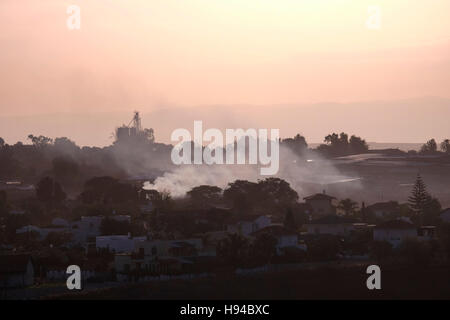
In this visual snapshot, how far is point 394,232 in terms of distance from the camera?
91.2 metres

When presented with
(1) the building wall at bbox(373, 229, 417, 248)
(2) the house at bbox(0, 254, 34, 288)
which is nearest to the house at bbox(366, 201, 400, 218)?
(1) the building wall at bbox(373, 229, 417, 248)

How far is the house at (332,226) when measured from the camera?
97062 millimetres

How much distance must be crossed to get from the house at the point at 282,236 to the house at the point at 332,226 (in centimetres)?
545

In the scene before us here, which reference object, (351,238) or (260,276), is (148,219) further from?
(260,276)

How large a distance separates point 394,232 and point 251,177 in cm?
7676

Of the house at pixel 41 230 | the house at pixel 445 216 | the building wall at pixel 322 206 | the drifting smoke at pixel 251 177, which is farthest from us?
the drifting smoke at pixel 251 177

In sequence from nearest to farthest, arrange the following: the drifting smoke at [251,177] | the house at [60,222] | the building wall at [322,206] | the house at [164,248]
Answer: the house at [164,248], the house at [60,222], the building wall at [322,206], the drifting smoke at [251,177]

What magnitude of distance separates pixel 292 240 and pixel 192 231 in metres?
9.80

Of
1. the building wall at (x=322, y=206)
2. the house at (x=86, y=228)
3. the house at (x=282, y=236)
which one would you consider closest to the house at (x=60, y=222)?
the house at (x=86, y=228)

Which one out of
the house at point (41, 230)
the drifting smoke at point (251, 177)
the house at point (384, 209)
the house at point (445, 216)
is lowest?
the house at point (41, 230)

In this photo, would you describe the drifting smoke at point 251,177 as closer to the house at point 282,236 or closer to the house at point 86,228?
the house at point 86,228

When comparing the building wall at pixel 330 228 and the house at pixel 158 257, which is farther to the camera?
the building wall at pixel 330 228
